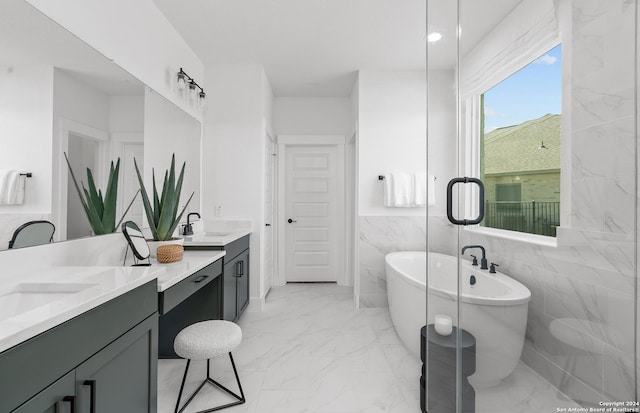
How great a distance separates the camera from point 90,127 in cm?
161

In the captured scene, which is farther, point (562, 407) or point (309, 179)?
point (309, 179)

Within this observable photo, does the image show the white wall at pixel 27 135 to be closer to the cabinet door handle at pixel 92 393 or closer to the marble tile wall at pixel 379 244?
the cabinet door handle at pixel 92 393

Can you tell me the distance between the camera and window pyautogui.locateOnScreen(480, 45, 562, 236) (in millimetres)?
653

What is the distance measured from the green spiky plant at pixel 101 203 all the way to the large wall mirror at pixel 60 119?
35 millimetres

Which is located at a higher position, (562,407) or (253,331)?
(562,407)

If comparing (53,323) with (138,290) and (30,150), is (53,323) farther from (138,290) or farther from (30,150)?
(30,150)

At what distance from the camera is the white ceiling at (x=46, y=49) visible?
119 cm

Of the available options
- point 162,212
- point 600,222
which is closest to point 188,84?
point 162,212

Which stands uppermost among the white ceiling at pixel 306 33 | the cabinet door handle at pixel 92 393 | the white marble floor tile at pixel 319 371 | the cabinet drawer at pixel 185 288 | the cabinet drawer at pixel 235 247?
the white ceiling at pixel 306 33

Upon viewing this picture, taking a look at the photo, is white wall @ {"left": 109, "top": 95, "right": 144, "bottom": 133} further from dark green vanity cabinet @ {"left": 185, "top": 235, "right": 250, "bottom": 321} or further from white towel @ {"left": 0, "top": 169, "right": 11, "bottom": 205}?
dark green vanity cabinet @ {"left": 185, "top": 235, "right": 250, "bottom": 321}

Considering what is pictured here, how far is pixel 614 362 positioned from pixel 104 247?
2170 mm


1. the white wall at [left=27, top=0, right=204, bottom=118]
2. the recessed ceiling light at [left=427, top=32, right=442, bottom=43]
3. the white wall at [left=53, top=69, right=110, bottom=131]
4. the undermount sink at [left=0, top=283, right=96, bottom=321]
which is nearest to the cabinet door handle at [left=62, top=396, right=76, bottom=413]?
the undermount sink at [left=0, top=283, right=96, bottom=321]

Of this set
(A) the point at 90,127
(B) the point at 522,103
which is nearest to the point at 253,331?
(A) the point at 90,127

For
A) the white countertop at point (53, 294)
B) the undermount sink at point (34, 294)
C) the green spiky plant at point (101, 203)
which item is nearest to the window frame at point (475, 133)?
the white countertop at point (53, 294)
